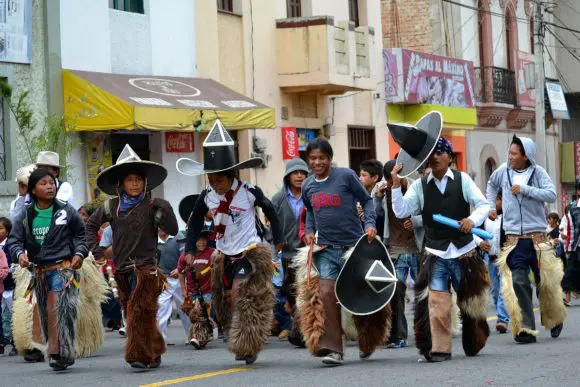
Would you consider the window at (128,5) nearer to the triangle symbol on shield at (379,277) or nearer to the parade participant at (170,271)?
the parade participant at (170,271)

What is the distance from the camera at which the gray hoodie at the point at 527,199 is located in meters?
13.9

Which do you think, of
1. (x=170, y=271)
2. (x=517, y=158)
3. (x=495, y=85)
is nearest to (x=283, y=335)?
(x=170, y=271)

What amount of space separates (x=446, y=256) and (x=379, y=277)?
1.98 ft

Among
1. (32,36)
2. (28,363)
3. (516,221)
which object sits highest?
(32,36)

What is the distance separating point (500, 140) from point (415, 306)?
96.1 feet

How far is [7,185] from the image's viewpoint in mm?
21422

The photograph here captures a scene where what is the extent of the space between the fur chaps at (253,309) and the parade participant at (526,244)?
2.70 meters

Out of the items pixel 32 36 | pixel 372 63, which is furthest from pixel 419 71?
pixel 32 36

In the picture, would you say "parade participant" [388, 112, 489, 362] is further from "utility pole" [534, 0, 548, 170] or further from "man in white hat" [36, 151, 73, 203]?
"utility pole" [534, 0, 548, 170]

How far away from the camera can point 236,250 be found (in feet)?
41.0

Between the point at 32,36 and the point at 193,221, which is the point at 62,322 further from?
the point at 32,36

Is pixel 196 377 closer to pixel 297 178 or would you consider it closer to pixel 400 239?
pixel 400 239

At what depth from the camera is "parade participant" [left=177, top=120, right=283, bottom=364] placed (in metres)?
12.2

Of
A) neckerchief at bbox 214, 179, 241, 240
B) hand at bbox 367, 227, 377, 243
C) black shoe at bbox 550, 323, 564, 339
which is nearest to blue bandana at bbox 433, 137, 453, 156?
hand at bbox 367, 227, 377, 243
